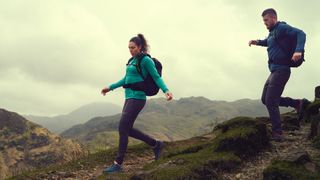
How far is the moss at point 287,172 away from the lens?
22.6ft

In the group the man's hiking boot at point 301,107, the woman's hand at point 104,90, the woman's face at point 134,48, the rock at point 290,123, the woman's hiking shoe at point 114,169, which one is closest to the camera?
the woman's hiking shoe at point 114,169

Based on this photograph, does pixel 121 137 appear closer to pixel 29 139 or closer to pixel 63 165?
pixel 63 165

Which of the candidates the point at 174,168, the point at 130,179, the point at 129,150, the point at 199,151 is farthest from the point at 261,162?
the point at 129,150

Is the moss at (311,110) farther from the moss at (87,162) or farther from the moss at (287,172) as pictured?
the moss at (287,172)

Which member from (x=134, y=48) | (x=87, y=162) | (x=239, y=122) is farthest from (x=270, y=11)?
(x=87, y=162)

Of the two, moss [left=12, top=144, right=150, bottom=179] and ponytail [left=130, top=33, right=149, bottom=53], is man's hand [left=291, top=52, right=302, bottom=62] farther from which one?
moss [left=12, top=144, right=150, bottom=179]

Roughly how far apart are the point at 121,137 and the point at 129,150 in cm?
360

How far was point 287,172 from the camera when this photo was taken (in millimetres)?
6953

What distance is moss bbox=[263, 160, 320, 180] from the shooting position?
6.89 m

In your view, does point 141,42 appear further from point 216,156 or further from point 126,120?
point 216,156

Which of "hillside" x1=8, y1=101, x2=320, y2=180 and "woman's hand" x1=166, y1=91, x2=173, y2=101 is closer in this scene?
"hillside" x1=8, y1=101, x2=320, y2=180

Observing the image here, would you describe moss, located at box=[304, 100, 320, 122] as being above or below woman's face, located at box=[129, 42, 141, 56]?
below

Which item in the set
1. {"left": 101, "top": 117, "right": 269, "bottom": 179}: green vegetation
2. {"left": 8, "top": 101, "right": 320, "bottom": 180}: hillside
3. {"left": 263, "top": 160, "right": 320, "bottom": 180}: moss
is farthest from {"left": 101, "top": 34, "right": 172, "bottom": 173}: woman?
{"left": 263, "top": 160, "right": 320, "bottom": 180}: moss

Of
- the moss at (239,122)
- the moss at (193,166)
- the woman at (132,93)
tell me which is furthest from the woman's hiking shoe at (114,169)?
the moss at (239,122)
